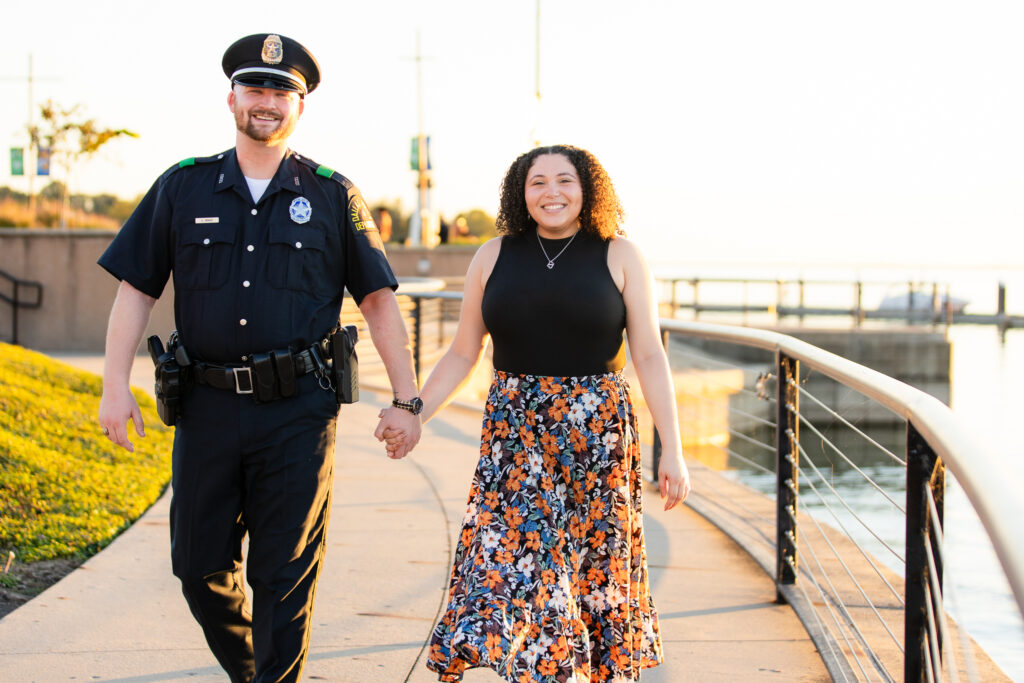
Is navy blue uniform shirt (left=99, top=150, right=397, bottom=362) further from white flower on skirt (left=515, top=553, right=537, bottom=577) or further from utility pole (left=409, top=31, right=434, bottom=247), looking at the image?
utility pole (left=409, top=31, right=434, bottom=247)

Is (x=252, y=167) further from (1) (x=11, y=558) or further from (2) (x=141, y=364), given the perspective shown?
(2) (x=141, y=364)

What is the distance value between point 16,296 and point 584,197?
46.1 ft

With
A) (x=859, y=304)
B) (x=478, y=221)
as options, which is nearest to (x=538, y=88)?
(x=859, y=304)

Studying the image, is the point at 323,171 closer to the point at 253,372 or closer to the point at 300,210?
the point at 300,210

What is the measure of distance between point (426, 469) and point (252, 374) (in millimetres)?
3998

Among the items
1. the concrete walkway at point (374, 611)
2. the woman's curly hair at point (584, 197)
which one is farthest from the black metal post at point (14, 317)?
the woman's curly hair at point (584, 197)

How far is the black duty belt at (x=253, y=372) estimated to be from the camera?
2.75 m

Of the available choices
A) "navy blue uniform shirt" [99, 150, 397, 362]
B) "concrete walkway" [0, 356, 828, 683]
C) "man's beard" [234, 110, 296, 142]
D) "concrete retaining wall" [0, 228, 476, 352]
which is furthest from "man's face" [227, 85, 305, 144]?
"concrete retaining wall" [0, 228, 476, 352]

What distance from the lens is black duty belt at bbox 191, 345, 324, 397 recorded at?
108 inches

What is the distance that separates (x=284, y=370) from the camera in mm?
2764

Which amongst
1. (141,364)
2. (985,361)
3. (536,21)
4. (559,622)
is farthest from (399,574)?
(985,361)

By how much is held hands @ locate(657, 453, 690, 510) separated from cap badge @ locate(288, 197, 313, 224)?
3.95ft

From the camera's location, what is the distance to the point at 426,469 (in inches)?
263

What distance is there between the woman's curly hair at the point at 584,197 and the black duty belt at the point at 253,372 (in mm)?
813
